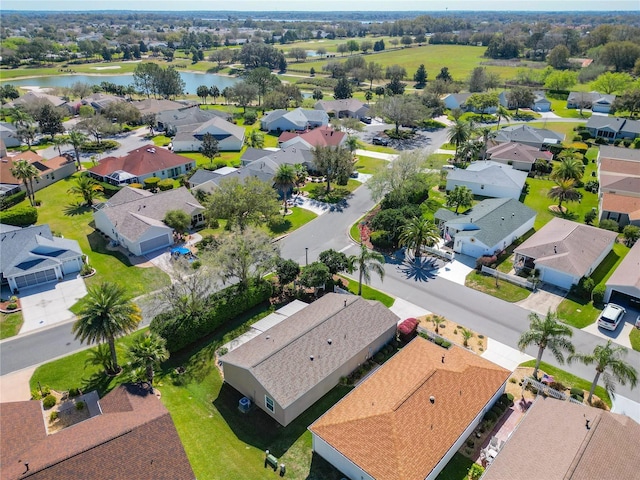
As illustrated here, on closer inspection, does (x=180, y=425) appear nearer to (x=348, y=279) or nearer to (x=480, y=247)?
(x=348, y=279)

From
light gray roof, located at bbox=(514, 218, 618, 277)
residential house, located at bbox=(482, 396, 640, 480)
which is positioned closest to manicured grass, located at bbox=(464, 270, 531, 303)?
light gray roof, located at bbox=(514, 218, 618, 277)

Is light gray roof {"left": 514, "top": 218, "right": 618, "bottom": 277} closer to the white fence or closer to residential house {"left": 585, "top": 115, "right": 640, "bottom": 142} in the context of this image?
the white fence

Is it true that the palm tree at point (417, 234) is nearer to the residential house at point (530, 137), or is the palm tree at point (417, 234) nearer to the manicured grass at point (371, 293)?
the manicured grass at point (371, 293)

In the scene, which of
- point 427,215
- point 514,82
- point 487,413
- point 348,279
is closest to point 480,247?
point 427,215

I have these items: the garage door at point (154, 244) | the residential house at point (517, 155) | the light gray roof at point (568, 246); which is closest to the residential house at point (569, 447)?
the light gray roof at point (568, 246)

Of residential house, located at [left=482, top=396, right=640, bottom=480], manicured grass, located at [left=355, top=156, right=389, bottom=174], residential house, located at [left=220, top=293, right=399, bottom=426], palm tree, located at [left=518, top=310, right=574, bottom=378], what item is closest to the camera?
residential house, located at [left=482, top=396, right=640, bottom=480]

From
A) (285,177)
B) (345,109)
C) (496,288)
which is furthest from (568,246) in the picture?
(345,109)

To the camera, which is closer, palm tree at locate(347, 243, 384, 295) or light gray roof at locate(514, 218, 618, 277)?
palm tree at locate(347, 243, 384, 295)
